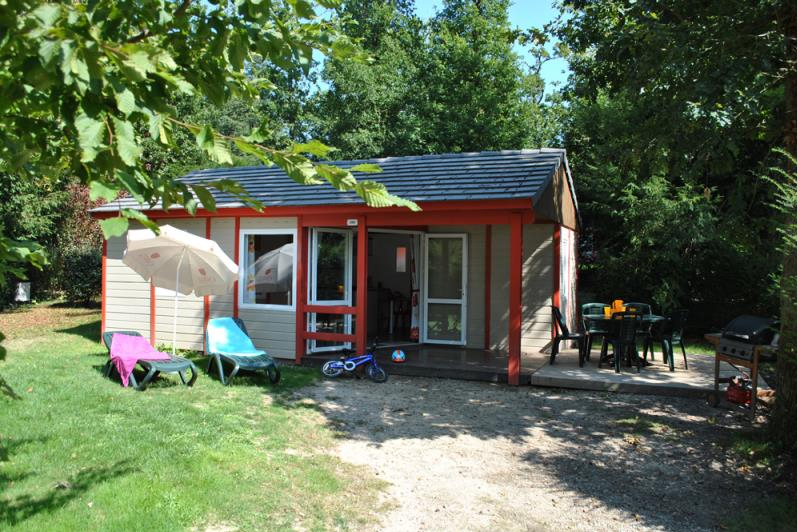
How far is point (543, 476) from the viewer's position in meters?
5.39

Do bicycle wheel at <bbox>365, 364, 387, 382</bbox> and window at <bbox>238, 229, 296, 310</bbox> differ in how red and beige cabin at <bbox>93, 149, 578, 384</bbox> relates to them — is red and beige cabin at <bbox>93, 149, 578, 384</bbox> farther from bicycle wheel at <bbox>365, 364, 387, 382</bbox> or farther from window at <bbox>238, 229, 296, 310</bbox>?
bicycle wheel at <bbox>365, 364, 387, 382</bbox>

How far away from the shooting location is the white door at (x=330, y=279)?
34.6ft

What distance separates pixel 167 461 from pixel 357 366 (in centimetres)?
435

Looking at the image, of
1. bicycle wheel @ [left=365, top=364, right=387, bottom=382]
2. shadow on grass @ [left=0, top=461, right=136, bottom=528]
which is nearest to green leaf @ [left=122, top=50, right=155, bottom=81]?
shadow on grass @ [left=0, top=461, right=136, bottom=528]

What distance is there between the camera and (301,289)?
10367 mm

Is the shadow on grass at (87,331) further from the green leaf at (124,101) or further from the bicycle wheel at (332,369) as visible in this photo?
the green leaf at (124,101)

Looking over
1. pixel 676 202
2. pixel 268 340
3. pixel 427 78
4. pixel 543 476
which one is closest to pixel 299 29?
pixel 543 476

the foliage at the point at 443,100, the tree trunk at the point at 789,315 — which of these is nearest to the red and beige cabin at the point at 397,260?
the tree trunk at the point at 789,315

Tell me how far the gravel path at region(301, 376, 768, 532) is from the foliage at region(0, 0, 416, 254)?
3.15 metres

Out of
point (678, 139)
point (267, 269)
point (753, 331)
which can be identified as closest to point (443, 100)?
point (267, 269)

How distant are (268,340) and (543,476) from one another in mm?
6433

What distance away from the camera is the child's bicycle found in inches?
356

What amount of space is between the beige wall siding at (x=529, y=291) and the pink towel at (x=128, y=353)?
598cm

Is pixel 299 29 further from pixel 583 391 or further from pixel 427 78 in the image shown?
pixel 427 78
